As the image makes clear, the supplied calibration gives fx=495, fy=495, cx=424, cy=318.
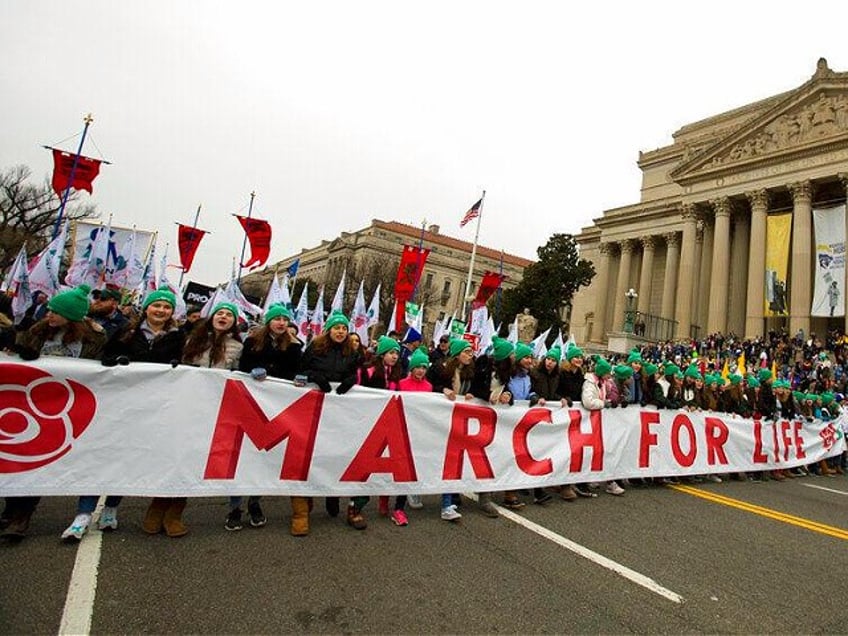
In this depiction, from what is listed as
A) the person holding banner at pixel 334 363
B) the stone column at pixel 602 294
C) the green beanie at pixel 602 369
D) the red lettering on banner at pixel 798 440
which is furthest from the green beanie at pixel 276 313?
the stone column at pixel 602 294

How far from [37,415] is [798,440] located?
13179 mm

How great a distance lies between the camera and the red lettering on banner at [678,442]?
25.5 feet

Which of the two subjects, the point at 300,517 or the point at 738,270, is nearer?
the point at 300,517

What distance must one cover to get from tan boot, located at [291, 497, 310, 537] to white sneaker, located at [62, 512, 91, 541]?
1.55 meters

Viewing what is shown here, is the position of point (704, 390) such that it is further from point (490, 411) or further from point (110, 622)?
point (110, 622)

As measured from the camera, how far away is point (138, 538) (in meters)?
3.87

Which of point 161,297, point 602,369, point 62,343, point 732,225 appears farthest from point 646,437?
point 732,225

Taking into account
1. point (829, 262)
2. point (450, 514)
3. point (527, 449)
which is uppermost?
point (829, 262)

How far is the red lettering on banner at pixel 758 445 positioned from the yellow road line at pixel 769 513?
8.44 feet

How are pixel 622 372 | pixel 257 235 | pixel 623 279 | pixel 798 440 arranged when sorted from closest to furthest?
pixel 622 372 → pixel 798 440 → pixel 257 235 → pixel 623 279

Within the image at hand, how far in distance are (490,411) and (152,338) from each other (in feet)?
11.9

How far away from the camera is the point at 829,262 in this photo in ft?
84.7

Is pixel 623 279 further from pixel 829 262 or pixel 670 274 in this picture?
pixel 829 262

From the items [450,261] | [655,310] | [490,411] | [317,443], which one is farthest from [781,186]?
[450,261]
